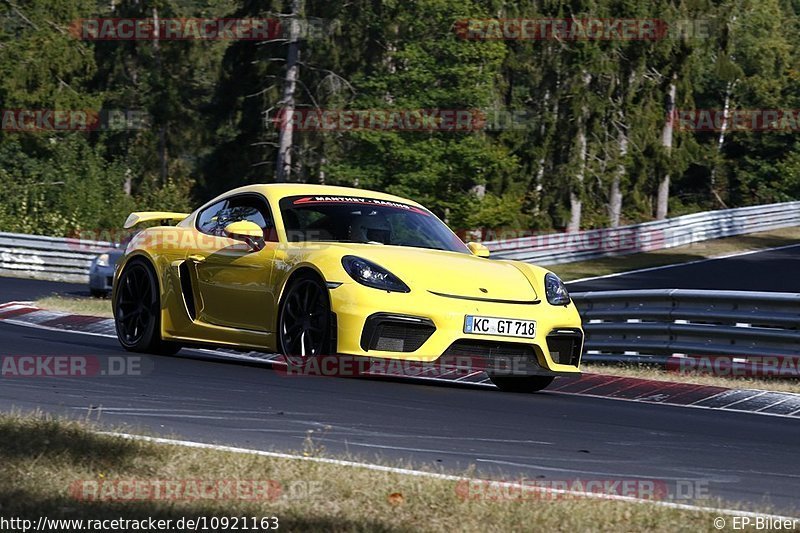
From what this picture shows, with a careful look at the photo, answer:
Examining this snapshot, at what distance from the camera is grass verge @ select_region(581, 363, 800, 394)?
10938 millimetres

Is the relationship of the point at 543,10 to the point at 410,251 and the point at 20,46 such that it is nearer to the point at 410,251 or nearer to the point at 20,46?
the point at 20,46

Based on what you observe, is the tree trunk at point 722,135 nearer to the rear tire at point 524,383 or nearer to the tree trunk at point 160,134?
the tree trunk at point 160,134

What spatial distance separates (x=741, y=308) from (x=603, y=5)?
40468mm

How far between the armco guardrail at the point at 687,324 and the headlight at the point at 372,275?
4267mm

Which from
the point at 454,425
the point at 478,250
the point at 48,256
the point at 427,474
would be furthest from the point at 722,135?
the point at 427,474

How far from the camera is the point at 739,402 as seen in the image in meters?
9.72

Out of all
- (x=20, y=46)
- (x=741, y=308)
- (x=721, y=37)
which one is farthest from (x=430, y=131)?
(x=741, y=308)

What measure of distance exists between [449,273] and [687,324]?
4600mm

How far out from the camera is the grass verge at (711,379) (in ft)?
35.9

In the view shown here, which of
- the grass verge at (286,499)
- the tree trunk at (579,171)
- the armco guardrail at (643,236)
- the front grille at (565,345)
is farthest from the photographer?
the tree trunk at (579,171)

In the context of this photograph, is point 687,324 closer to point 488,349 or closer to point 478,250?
point 478,250

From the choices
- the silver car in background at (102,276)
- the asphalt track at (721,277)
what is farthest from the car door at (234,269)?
the asphalt track at (721,277)

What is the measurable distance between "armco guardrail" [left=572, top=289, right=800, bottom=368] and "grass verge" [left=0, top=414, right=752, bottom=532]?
6.94m

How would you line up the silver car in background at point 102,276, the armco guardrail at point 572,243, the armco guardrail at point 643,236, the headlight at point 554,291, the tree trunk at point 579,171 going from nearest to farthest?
the headlight at point 554,291 < the silver car in background at point 102,276 < the armco guardrail at point 572,243 < the armco guardrail at point 643,236 < the tree trunk at point 579,171
